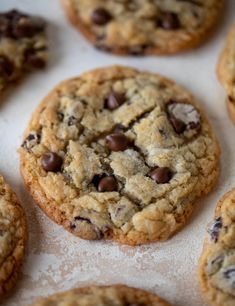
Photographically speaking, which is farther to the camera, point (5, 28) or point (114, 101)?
point (5, 28)

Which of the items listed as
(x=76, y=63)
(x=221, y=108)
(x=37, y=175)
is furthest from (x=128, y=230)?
(x=76, y=63)

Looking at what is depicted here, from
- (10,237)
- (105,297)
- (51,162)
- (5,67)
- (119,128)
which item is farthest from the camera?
(5,67)

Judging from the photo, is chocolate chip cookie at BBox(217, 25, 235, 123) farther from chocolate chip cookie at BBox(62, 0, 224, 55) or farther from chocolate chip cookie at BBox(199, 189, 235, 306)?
chocolate chip cookie at BBox(199, 189, 235, 306)

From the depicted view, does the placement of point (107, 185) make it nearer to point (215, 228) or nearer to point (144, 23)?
point (215, 228)

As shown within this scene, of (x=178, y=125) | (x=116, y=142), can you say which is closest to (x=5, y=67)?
(x=116, y=142)

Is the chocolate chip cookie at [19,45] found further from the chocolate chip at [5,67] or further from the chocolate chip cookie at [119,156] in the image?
the chocolate chip cookie at [119,156]

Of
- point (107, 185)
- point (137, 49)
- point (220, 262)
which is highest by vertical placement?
point (137, 49)
